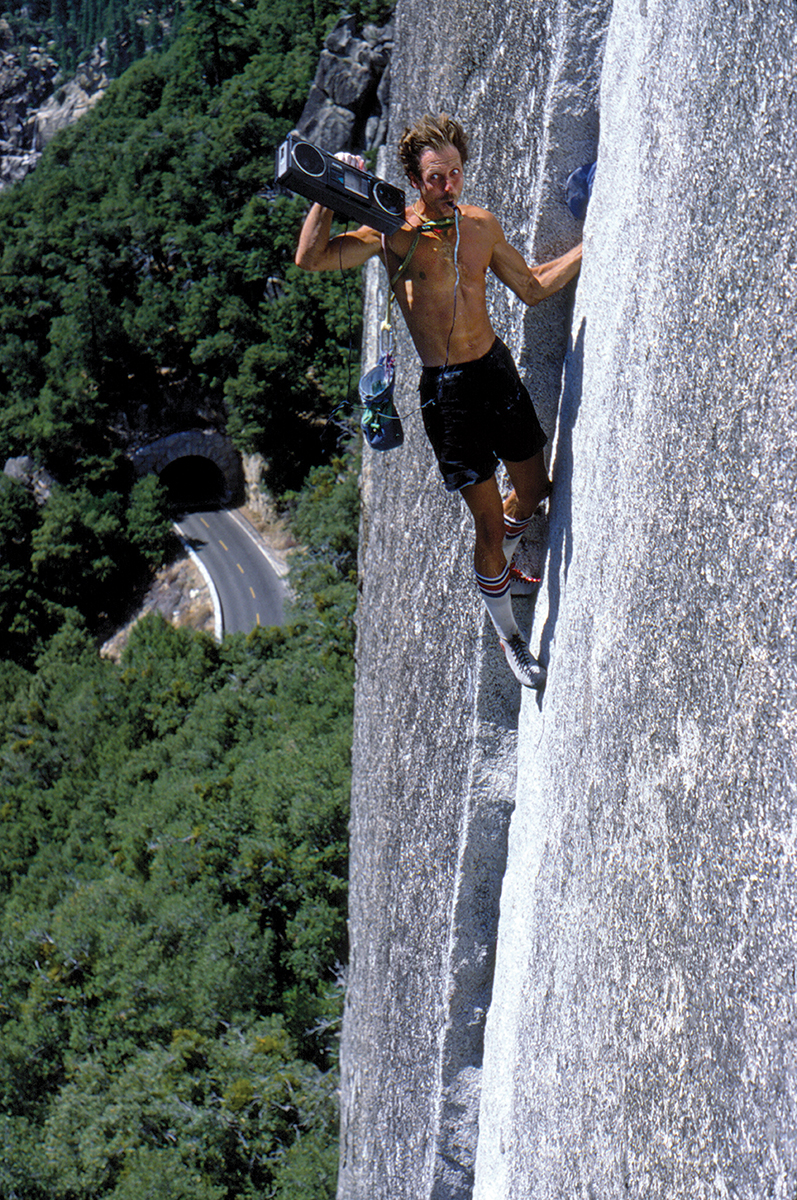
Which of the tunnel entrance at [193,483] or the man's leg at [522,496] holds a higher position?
the tunnel entrance at [193,483]

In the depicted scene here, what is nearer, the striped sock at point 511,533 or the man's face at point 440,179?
the man's face at point 440,179

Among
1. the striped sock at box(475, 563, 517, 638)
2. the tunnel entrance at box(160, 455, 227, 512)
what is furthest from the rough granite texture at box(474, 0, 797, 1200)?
the tunnel entrance at box(160, 455, 227, 512)

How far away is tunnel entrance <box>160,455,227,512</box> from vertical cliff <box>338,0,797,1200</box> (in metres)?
31.6

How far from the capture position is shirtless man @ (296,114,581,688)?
10.1ft

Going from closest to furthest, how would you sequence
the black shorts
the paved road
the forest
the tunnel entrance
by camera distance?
the black shorts < the forest < the paved road < the tunnel entrance

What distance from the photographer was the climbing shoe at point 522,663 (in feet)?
11.3

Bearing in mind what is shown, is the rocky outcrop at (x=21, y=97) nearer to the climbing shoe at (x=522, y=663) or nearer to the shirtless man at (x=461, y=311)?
the shirtless man at (x=461, y=311)

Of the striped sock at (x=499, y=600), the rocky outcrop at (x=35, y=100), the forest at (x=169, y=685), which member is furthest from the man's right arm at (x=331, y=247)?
the rocky outcrop at (x=35, y=100)

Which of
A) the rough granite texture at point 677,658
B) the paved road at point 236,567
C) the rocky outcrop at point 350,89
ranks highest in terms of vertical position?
the rocky outcrop at point 350,89

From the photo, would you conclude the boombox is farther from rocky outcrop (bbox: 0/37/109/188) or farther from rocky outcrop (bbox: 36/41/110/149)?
rocky outcrop (bbox: 36/41/110/149)

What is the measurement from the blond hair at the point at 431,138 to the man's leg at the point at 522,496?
1.06m

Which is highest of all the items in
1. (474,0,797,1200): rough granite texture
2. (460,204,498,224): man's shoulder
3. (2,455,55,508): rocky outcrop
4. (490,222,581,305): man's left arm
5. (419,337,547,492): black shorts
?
(2,455,55,508): rocky outcrop

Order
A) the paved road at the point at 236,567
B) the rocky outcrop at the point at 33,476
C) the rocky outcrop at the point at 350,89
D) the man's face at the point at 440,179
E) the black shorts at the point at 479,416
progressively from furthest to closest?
the rocky outcrop at the point at 33,476 → the paved road at the point at 236,567 → the rocky outcrop at the point at 350,89 → the black shorts at the point at 479,416 → the man's face at the point at 440,179

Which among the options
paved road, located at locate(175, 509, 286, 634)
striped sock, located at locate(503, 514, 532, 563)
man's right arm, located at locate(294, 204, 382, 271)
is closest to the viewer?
man's right arm, located at locate(294, 204, 382, 271)
